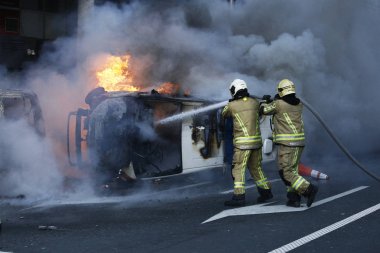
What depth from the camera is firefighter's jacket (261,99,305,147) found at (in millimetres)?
6316

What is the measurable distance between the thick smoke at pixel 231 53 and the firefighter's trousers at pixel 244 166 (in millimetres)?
2478

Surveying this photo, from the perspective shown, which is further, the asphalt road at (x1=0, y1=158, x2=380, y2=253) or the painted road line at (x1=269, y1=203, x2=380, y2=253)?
the asphalt road at (x1=0, y1=158, x2=380, y2=253)

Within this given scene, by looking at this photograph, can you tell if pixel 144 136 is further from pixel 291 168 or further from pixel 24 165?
pixel 291 168

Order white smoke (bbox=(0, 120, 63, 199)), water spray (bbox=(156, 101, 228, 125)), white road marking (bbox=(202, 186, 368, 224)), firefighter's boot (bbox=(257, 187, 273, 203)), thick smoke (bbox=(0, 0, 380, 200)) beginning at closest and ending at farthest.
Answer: white road marking (bbox=(202, 186, 368, 224))
firefighter's boot (bbox=(257, 187, 273, 203))
white smoke (bbox=(0, 120, 63, 199))
water spray (bbox=(156, 101, 228, 125))
thick smoke (bbox=(0, 0, 380, 200))

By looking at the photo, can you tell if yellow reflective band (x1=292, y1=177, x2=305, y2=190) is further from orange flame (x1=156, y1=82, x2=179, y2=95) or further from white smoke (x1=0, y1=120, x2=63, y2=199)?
orange flame (x1=156, y1=82, x2=179, y2=95)

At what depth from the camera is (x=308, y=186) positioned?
606 centimetres

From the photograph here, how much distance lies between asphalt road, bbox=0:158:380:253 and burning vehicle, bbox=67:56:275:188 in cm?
43

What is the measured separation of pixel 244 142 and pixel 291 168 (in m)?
0.68

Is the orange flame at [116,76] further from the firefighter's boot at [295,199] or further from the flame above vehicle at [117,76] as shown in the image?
the firefighter's boot at [295,199]

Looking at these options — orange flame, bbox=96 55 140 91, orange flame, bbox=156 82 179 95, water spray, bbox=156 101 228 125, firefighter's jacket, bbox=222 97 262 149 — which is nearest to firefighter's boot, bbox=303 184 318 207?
firefighter's jacket, bbox=222 97 262 149

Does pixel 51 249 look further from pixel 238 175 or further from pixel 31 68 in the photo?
pixel 31 68

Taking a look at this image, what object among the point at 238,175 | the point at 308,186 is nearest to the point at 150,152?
the point at 238,175

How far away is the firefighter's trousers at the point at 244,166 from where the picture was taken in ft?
20.7

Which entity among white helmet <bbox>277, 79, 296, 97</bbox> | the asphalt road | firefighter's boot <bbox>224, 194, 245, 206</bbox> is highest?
white helmet <bbox>277, 79, 296, 97</bbox>
